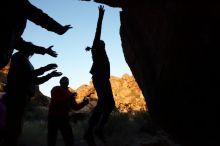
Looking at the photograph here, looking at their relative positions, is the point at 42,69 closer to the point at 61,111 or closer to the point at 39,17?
the point at 39,17

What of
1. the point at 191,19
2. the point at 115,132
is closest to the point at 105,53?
the point at 191,19

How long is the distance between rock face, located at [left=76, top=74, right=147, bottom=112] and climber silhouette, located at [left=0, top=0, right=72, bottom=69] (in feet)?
103

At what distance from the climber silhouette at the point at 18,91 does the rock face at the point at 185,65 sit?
2.59m

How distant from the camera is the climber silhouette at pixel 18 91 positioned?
5.85 meters

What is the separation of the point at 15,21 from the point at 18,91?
2259 mm

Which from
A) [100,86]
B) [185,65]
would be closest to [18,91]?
[100,86]

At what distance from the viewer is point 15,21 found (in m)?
3.93

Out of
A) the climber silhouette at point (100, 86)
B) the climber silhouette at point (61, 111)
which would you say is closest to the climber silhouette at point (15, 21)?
the climber silhouette at point (100, 86)

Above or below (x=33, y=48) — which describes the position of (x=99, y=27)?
above

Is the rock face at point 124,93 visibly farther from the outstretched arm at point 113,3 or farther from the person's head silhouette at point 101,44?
the person's head silhouette at point 101,44

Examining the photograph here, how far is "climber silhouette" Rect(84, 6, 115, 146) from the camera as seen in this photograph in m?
7.57

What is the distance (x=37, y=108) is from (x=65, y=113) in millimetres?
15874

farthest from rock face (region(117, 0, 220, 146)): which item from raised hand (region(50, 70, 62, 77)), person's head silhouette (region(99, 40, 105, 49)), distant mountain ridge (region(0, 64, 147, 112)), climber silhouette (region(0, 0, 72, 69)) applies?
distant mountain ridge (region(0, 64, 147, 112))

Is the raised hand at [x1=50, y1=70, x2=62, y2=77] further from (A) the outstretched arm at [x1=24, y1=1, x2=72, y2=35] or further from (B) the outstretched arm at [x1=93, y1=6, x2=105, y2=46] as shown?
(B) the outstretched arm at [x1=93, y1=6, x2=105, y2=46]
